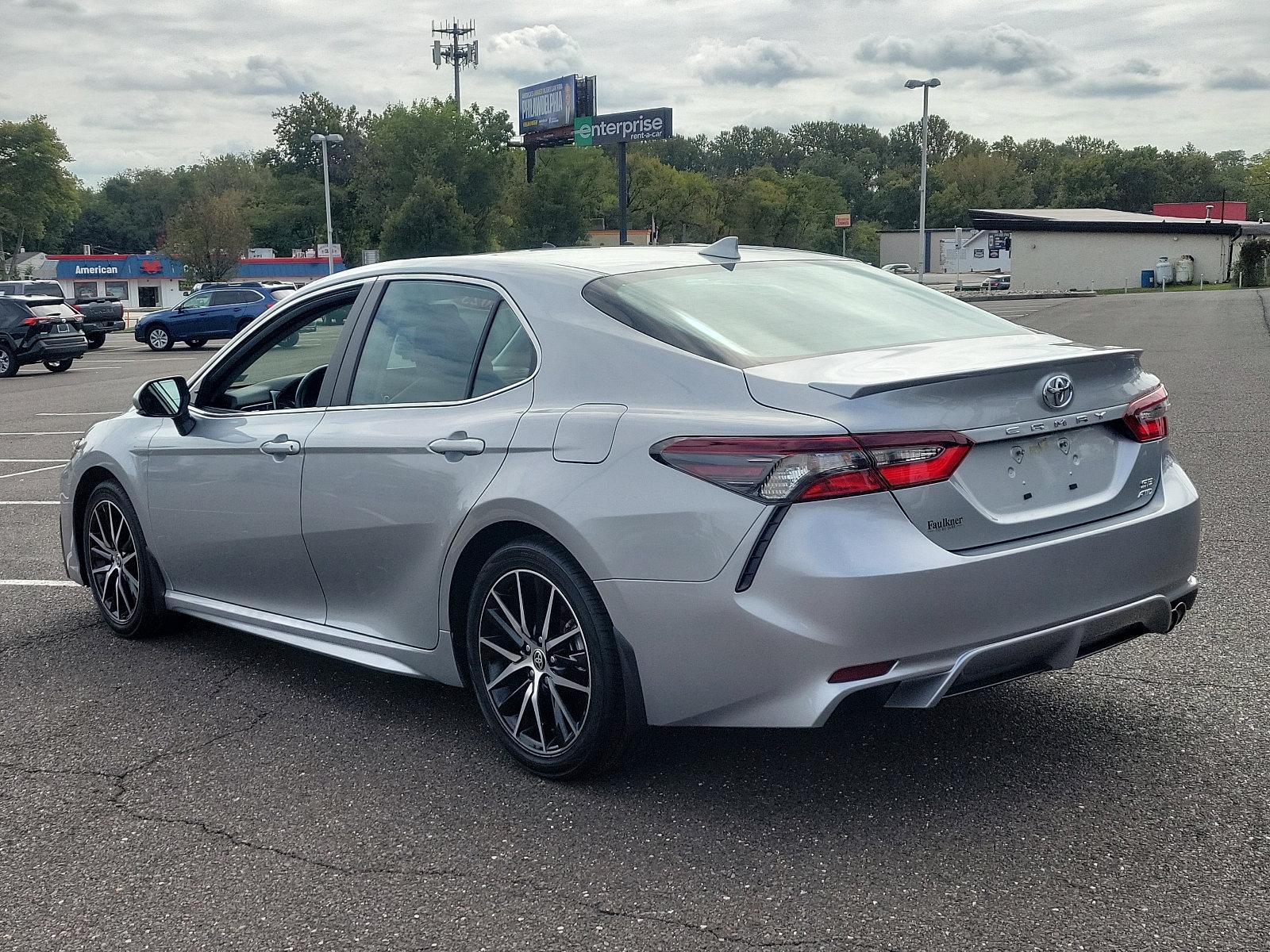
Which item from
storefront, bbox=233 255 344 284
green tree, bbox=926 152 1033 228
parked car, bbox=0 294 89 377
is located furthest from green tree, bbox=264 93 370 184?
parked car, bbox=0 294 89 377

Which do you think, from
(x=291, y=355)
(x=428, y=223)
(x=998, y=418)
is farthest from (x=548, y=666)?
(x=428, y=223)

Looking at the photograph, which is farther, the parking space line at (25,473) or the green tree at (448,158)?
the green tree at (448,158)

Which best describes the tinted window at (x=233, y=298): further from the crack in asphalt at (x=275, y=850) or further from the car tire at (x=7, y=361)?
the crack in asphalt at (x=275, y=850)

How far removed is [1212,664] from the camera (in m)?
4.85

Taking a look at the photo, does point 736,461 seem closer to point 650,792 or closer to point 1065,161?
point 650,792

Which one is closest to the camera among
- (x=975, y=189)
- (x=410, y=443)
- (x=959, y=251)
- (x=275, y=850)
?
(x=275, y=850)

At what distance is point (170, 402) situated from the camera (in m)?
5.29

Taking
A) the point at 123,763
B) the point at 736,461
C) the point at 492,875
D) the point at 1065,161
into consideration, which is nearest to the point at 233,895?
the point at 492,875

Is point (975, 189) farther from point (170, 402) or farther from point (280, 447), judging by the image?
point (280, 447)

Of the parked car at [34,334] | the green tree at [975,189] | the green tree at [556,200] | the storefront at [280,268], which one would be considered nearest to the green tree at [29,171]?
the storefront at [280,268]

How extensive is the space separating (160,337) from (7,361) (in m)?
8.39

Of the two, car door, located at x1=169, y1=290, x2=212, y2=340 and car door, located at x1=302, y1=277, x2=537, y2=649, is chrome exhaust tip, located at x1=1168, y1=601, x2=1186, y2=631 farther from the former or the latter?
car door, located at x1=169, y1=290, x2=212, y2=340

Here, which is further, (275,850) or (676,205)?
(676,205)

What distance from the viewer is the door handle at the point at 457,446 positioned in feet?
13.2
